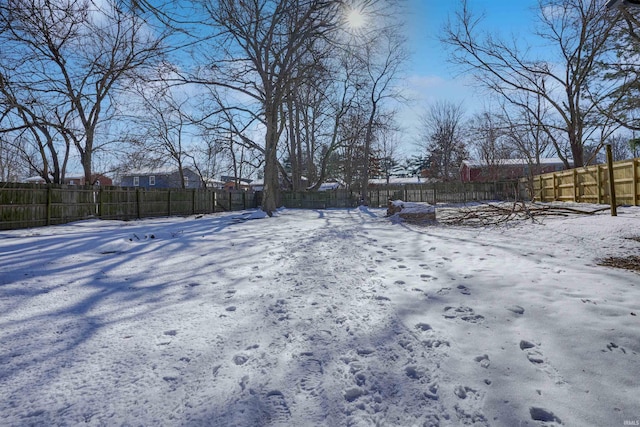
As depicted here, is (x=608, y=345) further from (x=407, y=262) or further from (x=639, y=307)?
(x=407, y=262)

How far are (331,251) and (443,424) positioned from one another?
4309 mm

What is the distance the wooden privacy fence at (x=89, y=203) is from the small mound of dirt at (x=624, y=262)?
15.7 meters

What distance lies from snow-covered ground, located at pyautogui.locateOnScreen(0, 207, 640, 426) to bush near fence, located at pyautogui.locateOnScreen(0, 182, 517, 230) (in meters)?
8.98

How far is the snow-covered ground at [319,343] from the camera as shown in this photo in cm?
153

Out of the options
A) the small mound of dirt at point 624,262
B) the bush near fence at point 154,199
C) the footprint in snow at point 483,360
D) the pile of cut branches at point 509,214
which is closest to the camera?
the footprint in snow at point 483,360

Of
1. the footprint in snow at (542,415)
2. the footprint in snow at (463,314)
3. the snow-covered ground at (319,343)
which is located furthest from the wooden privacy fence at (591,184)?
the footprint in snow at (542,415)

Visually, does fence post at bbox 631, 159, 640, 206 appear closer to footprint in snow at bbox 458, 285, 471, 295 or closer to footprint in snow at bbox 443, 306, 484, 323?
footprint in snow at bbox 458, 285, 471, 295

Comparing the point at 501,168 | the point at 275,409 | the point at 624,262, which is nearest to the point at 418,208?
the point at 624,262

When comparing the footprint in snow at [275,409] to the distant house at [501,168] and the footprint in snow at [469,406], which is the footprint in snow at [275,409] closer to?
the footprint in snow at [469,406]

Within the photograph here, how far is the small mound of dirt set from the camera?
159 inches

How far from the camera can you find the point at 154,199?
1702 cm

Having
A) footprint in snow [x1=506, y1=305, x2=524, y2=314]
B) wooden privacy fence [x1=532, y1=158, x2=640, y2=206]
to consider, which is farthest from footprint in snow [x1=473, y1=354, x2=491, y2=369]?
wooden privacy fence [x1=532, y1=158, x2=640, y2=206]

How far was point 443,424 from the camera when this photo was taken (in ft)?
4.77

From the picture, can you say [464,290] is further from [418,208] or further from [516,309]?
[418,208]
